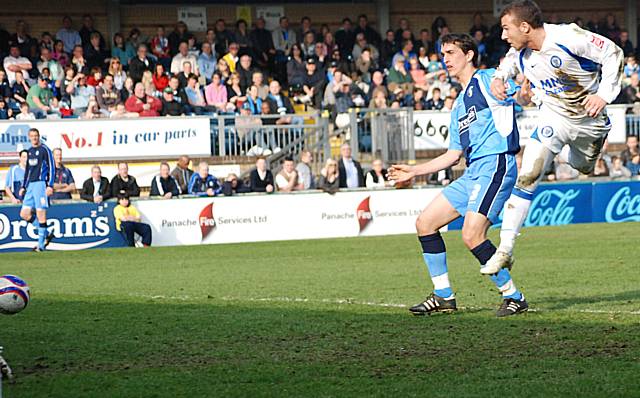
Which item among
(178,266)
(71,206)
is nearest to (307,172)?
(71,206)

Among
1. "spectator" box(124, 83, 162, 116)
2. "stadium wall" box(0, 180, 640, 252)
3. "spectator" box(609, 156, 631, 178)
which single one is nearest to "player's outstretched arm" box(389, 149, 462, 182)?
"stadium wall" box(0, 180, 640, 252)

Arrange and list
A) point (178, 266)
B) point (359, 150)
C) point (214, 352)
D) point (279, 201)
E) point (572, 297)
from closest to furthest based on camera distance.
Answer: point (214, 352) < point (572, 297) < point (178, 266) < point (279, 201) < point (359, 150)

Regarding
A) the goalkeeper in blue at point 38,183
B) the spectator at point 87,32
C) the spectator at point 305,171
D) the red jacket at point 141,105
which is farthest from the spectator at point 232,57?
the goalkeeper in blue at point 38,183

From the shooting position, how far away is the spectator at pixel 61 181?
22.0 meters

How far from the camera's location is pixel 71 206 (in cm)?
2130

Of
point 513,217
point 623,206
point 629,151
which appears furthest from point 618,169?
point 513,217

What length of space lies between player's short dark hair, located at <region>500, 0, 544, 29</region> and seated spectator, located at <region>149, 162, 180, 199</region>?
1446 centimetres

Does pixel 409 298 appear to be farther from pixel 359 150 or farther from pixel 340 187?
pixel 359 150

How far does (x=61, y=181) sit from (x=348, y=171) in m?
6.15

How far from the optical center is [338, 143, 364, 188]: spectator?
23.0 metres

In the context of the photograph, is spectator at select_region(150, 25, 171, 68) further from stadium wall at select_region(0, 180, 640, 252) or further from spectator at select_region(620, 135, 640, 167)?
spectator at select_region(620, 135, 640, 167)

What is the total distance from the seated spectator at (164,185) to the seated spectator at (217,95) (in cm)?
384

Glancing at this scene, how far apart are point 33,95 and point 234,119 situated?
469 cm

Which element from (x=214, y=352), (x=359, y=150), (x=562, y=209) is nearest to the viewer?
(x=214, y=352)
